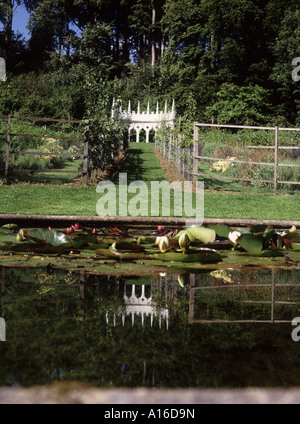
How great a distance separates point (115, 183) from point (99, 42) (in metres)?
36.8

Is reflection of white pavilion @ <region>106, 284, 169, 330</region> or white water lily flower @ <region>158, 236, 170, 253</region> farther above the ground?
white water lily flower @ <region>158, 236, 170, 253</region>

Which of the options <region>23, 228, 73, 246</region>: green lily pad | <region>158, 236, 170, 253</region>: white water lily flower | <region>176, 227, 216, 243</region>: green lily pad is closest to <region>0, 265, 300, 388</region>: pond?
<region>158, 236, 170, 253</region>: white water lily flower

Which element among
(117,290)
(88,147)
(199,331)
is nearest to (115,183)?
(88,147)

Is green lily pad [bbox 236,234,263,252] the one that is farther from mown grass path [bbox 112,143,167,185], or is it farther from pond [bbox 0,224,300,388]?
mown grass path [bbox 112,143,167,185]

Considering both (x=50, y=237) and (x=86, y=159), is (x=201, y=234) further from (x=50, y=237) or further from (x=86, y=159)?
(x=86, y=159)

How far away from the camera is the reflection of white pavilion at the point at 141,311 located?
86.0 inches

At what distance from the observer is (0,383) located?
1.41m

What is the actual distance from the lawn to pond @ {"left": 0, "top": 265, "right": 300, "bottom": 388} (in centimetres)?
553

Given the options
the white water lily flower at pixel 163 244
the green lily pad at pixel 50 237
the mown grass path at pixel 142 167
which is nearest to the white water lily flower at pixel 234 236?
the white water lily flower at pixel 163 244

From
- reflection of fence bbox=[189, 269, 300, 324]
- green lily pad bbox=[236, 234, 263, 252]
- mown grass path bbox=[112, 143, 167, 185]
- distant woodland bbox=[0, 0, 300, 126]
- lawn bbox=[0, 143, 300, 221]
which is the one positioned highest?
distant woodland bbox=[0, 0, 300, 126]

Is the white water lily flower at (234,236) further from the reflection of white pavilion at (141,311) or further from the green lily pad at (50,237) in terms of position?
the reflection of white pavilion at (141,311)

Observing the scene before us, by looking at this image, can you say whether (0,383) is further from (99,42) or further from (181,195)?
(99,42)

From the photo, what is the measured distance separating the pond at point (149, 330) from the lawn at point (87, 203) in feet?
18.1

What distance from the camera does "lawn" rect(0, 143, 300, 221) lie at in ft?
29.5
